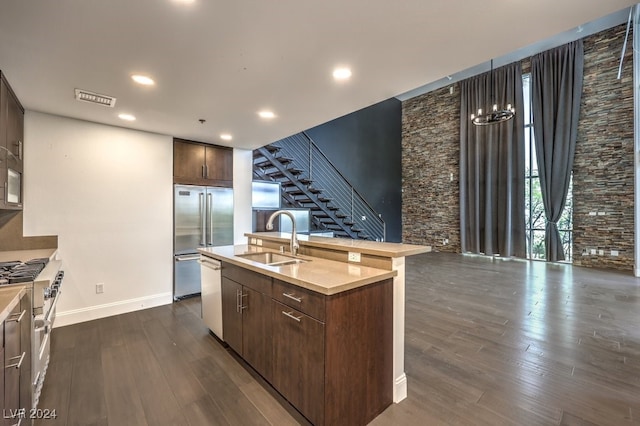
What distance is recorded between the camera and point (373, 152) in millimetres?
9281

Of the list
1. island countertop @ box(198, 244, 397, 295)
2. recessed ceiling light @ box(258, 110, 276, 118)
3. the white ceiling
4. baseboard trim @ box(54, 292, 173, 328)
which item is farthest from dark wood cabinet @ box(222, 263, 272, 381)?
baseboard trim @ box(54, 292, 173, 328)

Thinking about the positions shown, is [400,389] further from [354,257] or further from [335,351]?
[354,257]

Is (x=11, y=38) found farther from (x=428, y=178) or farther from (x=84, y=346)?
(x=428, y=178)

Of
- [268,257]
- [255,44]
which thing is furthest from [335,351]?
[255,44]

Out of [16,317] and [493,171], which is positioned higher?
[493,171]

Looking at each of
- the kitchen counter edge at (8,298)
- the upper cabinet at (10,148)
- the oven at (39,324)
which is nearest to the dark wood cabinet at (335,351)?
the kitchen counter edge at (8,298)

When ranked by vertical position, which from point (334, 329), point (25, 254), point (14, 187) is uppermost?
point (14, 187)

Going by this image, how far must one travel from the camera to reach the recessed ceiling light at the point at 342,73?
234 centimetres

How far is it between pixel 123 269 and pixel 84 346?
1.19m

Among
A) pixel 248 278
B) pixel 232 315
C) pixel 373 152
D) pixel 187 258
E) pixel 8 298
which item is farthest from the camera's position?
pixel 373 152

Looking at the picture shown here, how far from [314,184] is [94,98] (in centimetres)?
511

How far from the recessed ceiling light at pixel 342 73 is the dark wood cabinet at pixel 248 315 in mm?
1791

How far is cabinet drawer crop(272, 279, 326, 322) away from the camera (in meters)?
1.62

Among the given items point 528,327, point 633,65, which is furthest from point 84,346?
point 633,65
